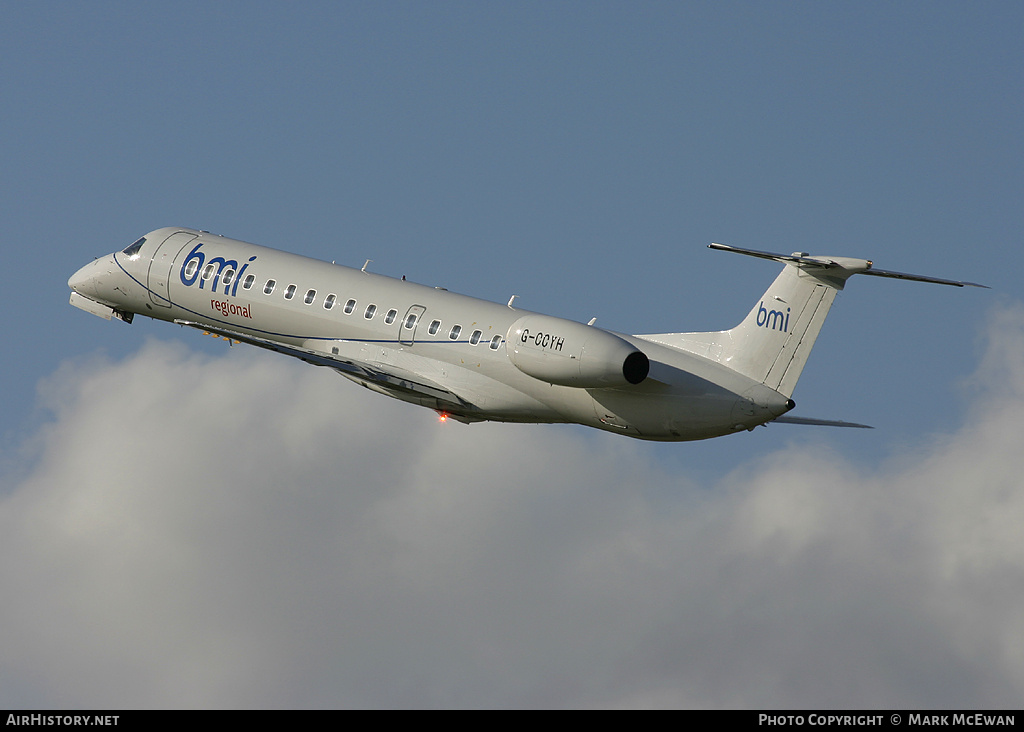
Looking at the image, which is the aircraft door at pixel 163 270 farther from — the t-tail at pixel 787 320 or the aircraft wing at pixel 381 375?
the t-tail at pixel 787 320

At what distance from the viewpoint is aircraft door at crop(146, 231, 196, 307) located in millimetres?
41906

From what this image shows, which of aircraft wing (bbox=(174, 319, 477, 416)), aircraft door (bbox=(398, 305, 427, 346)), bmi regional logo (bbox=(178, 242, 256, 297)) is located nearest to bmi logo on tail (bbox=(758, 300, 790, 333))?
aircraft wing (bbox=(174, 319, 477, 416))

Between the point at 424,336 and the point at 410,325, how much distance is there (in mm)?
538

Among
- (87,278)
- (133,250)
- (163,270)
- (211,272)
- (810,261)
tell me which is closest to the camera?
(810,261)

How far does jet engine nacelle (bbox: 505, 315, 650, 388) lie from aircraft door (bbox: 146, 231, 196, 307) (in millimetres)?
12447

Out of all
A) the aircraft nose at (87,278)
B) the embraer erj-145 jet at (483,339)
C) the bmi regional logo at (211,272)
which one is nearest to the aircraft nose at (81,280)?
the aircraft nose at (87,278)

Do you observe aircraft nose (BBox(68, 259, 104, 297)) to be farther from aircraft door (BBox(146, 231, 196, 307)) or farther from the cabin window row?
the cabin window row

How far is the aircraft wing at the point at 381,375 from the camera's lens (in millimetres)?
36188

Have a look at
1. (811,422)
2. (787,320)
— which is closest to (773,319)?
(787,320)

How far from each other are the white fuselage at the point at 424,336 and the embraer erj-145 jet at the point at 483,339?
0.04 metres

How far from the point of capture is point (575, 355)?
107 ft

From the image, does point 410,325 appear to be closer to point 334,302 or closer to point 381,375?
point 381,375
